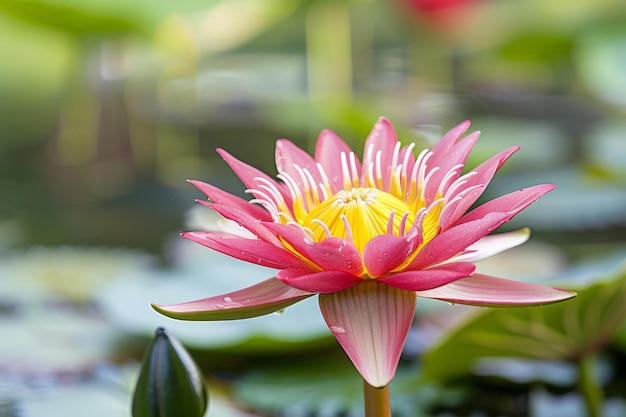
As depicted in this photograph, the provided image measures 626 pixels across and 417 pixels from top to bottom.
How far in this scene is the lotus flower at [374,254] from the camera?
44 centimetres

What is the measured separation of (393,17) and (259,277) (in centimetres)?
164

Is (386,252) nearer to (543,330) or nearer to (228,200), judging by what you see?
(228,200)

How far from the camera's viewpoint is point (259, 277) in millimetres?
964

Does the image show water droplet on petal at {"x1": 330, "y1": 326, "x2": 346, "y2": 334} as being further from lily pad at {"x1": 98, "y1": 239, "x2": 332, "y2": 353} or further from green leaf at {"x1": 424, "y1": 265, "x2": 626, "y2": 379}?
lily pad at {"x1": 98, "y1": 239, "x2": 332, "y2": 353}

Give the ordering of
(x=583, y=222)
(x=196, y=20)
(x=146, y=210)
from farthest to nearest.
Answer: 1. (x=196, y=20)
2. (x=146, y=210)
3. (x=583, y=222)

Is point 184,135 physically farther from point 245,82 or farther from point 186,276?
point 186,276

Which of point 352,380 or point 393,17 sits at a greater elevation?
point 393,17

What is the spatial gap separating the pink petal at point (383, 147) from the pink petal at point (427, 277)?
0.45ft

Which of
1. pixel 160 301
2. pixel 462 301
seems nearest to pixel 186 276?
pixel 160 301

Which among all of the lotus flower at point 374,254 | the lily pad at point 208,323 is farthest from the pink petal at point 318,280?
the lily pad at point 208,323

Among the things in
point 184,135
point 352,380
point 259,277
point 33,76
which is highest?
point 33,76

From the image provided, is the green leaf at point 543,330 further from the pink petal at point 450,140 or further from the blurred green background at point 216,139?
the pink petal at point 450,140

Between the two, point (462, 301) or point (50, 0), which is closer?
point (462, 301)

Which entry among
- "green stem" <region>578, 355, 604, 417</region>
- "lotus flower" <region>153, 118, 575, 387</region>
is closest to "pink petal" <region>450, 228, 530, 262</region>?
"lotus flower" <region>153, 118, 575, 387</region>
